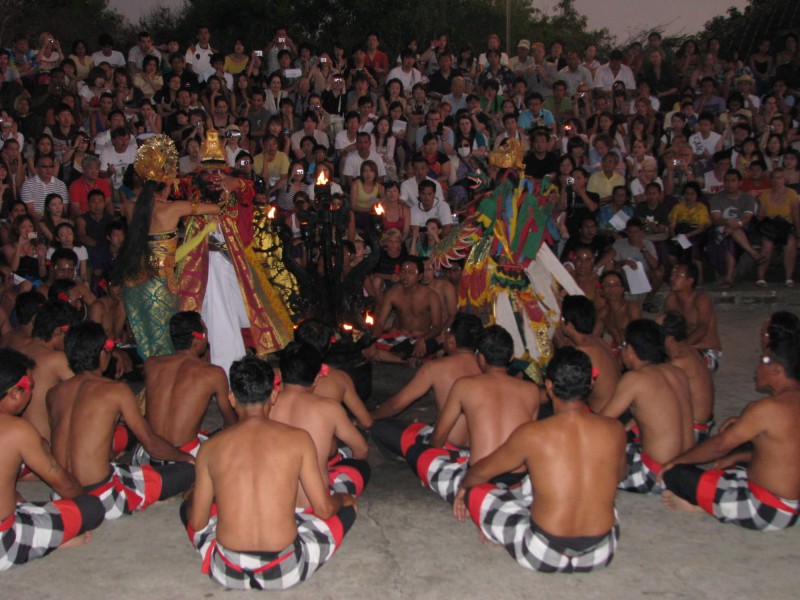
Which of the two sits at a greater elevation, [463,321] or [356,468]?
[463,321]

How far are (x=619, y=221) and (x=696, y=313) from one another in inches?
122

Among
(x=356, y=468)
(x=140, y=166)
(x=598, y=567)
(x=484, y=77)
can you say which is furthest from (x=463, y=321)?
(x=484, y=77)

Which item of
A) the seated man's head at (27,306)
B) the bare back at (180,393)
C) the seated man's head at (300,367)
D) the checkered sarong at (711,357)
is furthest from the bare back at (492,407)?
the seated man's head at (27,306)

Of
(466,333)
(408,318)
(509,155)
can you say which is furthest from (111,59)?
(466,333)

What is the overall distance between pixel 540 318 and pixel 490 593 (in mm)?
3151

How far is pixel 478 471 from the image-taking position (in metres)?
4.12

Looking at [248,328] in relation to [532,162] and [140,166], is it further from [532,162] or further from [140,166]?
[532,162]

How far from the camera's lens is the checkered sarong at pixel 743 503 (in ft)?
13.4

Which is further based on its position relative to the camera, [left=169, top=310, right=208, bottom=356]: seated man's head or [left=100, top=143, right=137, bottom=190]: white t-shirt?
[left=100, top=143, right=137, bottom=190]: white t-shirt

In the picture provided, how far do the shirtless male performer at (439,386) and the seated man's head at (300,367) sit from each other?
31.1 inches

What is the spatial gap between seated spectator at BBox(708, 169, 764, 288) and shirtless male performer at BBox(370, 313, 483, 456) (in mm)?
5570

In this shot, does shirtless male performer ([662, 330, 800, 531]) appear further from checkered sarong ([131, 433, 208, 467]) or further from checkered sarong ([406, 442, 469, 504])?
checkered sarong ([131, 433, 208, 467])

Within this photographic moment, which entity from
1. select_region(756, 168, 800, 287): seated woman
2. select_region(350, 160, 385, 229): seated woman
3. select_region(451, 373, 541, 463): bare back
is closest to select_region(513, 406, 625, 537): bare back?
select_region(451, 373, 541, 463): bare back

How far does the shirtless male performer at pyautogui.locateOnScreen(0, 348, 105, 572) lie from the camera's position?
3.74 m
